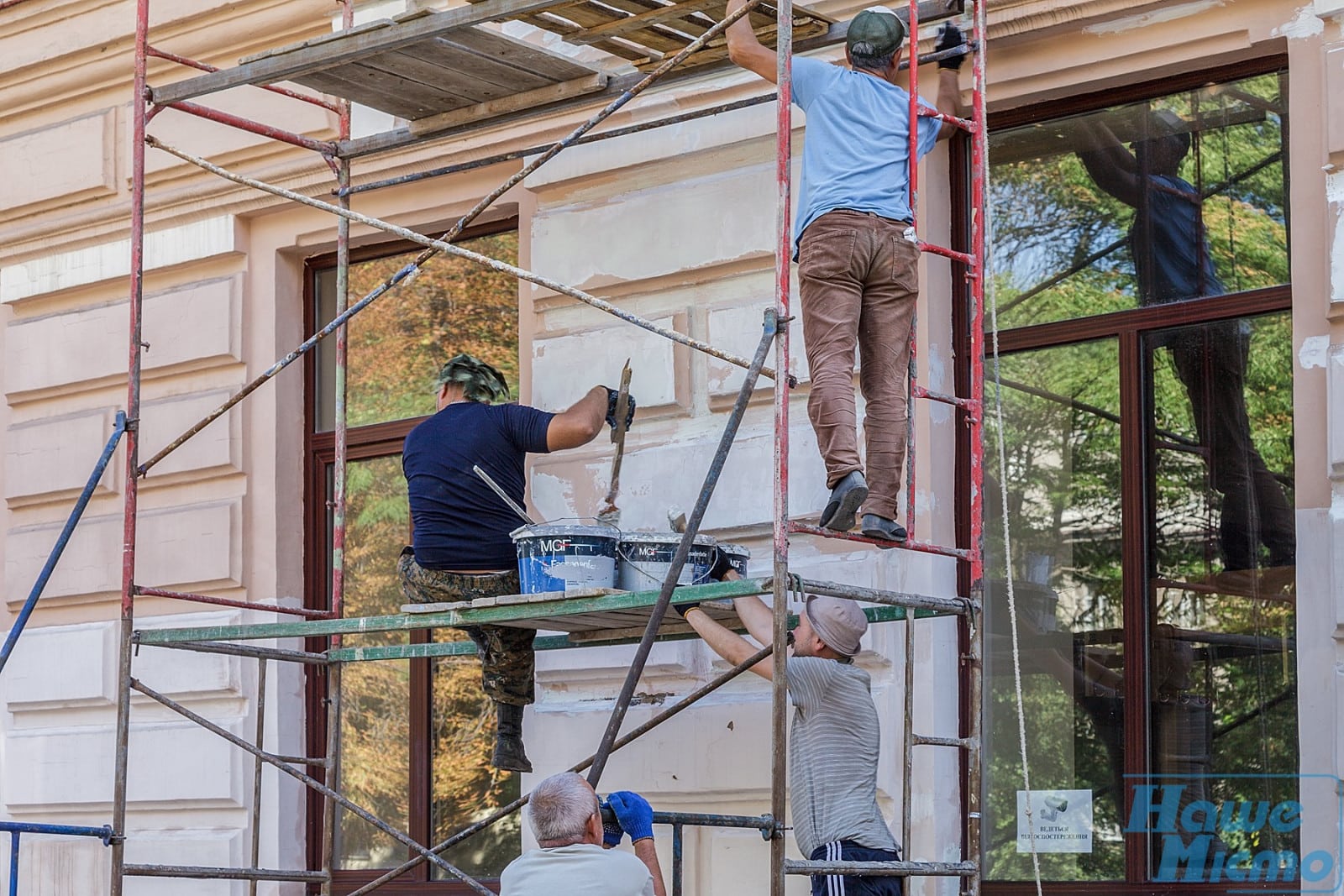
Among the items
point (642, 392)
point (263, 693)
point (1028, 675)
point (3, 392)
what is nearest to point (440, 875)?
point (263, 693)

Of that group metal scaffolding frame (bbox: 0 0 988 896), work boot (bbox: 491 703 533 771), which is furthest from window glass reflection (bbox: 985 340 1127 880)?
work boot (bbox: 491 703 533 771)

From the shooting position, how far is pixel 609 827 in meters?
5.12

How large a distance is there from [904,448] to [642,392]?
1422 mm

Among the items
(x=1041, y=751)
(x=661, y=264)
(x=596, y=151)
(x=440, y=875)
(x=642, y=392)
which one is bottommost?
(x=440, y=875)

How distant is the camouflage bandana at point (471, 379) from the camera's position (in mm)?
6707

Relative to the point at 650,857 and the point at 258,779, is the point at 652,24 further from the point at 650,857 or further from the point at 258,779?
the point at 258,779

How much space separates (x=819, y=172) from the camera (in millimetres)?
5645

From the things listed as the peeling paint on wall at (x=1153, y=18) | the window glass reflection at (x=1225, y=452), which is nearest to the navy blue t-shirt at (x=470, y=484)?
the window glass reflection at (x=1225, y=452)

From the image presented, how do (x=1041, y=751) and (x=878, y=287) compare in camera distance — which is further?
(x=1041, y=751)

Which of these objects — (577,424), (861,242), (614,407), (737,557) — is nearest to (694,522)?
(737,557)

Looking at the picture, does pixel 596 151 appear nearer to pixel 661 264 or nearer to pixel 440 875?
pixel 661 264

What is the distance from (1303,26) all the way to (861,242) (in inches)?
64.0

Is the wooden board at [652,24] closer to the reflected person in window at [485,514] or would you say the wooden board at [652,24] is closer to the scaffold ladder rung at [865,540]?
the reflected person in window at [485,514]

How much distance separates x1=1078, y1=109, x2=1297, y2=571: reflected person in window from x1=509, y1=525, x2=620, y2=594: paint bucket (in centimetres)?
194
